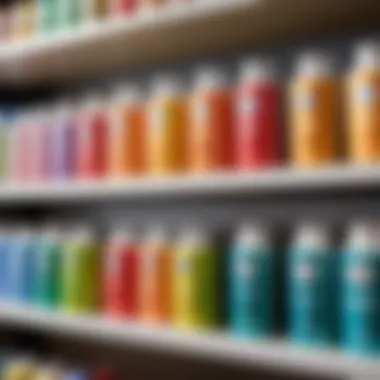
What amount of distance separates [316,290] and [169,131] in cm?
42

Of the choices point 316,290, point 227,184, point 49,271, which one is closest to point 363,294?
point 316,290

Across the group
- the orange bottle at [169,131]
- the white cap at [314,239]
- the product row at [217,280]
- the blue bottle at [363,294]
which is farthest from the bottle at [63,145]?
the blue bottle at [363,294]

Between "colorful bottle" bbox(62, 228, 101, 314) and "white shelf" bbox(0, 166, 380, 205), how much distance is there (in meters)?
0.11

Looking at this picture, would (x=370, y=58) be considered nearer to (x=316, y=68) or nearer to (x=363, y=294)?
(x=316, y=68)

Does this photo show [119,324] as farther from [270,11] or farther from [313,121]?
[270,11]

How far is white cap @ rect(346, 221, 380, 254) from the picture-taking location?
99cm

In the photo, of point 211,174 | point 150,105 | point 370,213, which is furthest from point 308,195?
point 150,105

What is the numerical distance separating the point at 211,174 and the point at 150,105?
21cm

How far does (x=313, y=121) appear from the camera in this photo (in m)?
1.08

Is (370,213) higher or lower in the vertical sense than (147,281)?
higher

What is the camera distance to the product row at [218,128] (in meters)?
1.07

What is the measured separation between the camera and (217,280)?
1.19 meters

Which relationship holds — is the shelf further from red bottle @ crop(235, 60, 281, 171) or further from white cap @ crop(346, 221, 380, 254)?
white cap @ crop(346, 221, 380, 254)

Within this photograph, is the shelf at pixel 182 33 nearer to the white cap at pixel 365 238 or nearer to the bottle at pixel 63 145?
the bottle at pixel 63 145
